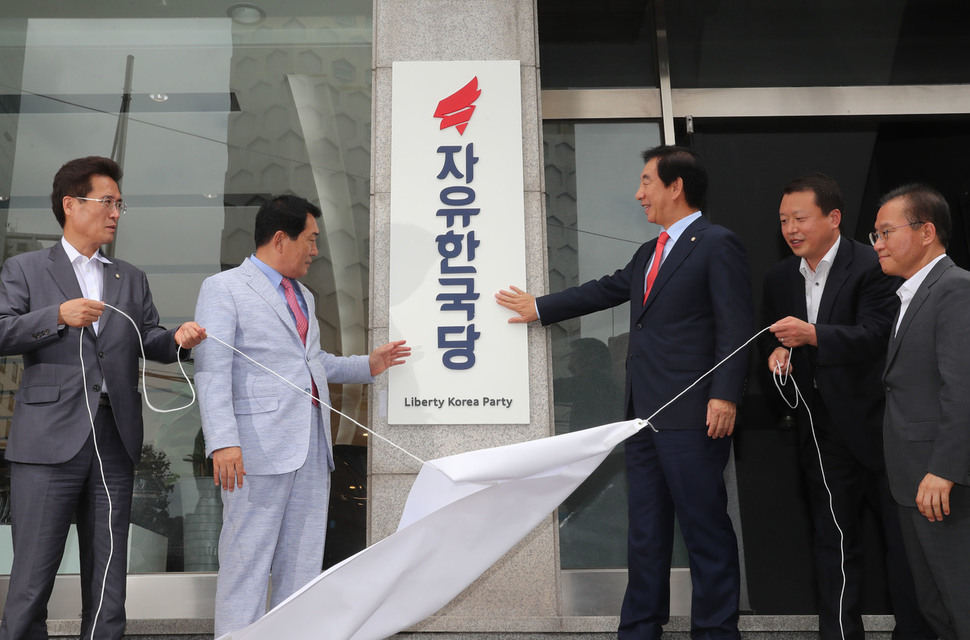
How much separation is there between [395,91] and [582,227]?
120 cm

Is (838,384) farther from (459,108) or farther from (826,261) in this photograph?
(459,108)

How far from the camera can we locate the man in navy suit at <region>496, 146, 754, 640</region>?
10.2 feet

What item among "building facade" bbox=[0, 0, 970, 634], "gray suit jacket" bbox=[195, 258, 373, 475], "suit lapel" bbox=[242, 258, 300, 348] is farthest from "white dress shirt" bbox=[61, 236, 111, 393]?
"building facade" bbox=[0, 0, 970, 634]

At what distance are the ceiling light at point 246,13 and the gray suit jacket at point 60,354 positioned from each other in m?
1.94

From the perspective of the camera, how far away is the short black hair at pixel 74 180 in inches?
126

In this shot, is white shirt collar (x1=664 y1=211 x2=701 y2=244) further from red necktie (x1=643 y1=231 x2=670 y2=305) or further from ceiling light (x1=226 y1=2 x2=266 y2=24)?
ceiling light (x1=226 y1=2 x2=266 y2=24)

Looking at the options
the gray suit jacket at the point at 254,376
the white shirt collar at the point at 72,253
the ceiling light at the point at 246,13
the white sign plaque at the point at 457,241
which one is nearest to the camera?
the gray suit jacket at the point at 254,376

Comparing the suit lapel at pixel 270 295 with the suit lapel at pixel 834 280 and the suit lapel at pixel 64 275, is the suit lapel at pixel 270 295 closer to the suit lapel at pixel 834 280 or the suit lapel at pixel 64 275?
the suit lapel at pixel 64 275

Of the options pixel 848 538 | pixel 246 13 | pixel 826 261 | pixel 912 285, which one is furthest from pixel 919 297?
pixel 246 13

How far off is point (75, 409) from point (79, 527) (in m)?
0.42

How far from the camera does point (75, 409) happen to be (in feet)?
9.75

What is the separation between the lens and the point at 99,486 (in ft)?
9.82

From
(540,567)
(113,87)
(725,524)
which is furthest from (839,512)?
(113,87)

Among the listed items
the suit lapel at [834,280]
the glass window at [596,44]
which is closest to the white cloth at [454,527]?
the suit lapel at [834,280]
